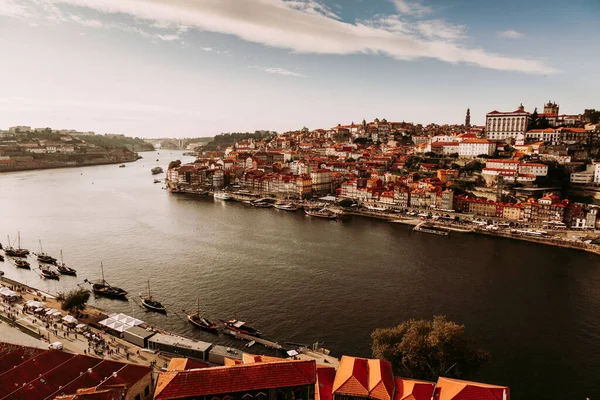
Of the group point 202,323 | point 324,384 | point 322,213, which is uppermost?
point 324,384

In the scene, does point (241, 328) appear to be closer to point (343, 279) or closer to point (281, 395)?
point (281, 395)

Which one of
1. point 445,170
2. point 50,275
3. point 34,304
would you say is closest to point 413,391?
point 34,304

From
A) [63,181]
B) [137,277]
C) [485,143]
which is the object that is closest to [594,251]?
[485,143]

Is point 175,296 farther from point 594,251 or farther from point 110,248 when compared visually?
point 594,251

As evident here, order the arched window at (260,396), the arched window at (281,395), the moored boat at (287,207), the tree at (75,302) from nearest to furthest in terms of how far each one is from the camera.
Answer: the arched window at (260,396)
the arched window at (281,395)
the tree at (75,302)
the moored boat at (287,207)

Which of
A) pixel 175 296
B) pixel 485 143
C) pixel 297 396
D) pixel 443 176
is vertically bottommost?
pixel 175 296

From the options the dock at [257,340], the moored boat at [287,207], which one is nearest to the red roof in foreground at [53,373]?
the dock at [257,340]

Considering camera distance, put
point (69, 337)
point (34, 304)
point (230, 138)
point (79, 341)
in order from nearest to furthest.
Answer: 1. point (79, 341)
2. point (69, 337)
3. point (34, 304)
4. point (230, 138)

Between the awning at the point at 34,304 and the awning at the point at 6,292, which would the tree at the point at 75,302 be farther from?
the awning at the point at 6,292
